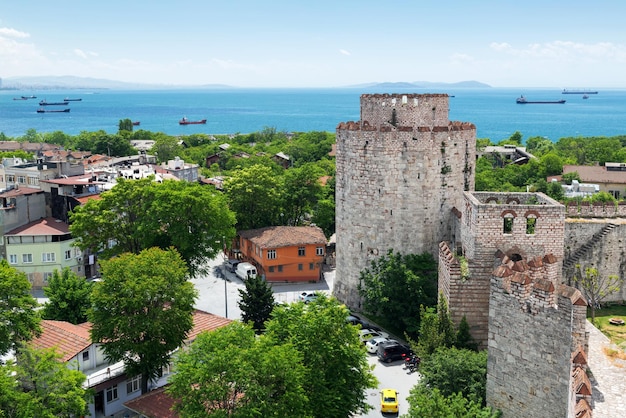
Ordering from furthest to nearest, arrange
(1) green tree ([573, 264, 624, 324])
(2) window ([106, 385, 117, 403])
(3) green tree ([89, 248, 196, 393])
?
(1) green tree ([573, 264, 624, 324]) → (2) window ([106, 385, 117, 403]) → (3) green tree ([89, 248, 196, 393])

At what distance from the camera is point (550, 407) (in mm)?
19453

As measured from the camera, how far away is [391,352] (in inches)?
1326

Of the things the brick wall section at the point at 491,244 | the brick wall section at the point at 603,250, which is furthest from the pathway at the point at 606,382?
the brick wall section at the point at 603,250

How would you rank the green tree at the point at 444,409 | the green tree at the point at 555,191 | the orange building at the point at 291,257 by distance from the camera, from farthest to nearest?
the green tree at the point at 555,191, the orange building at the point at 291,257, the green tree at the point at 444,409

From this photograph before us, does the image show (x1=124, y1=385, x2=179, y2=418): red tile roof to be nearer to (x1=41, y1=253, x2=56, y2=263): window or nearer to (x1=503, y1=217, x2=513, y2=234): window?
(x1=503, y1=217, x2=513, y2=234): window

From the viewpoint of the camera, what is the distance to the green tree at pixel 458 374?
2302 centimetres

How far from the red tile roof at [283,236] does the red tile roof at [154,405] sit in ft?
72.0

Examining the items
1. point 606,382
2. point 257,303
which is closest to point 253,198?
point 257,303

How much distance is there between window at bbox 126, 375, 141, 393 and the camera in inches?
1198

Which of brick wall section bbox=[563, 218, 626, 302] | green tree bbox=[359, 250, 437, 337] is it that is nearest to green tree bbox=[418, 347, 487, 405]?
green tree bbox=[359, 250, 437, 337]

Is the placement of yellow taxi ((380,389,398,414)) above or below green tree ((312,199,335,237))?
below

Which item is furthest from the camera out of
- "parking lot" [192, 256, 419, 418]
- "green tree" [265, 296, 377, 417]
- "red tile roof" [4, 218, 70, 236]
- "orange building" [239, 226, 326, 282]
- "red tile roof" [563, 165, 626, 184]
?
"red tile roof" [563, 165, 626, 184]

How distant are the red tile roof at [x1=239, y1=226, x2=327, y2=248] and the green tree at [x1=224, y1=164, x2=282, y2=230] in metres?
2.40

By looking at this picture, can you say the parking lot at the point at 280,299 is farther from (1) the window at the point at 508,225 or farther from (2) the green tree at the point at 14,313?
(2) the green tree at the point at 14,313
